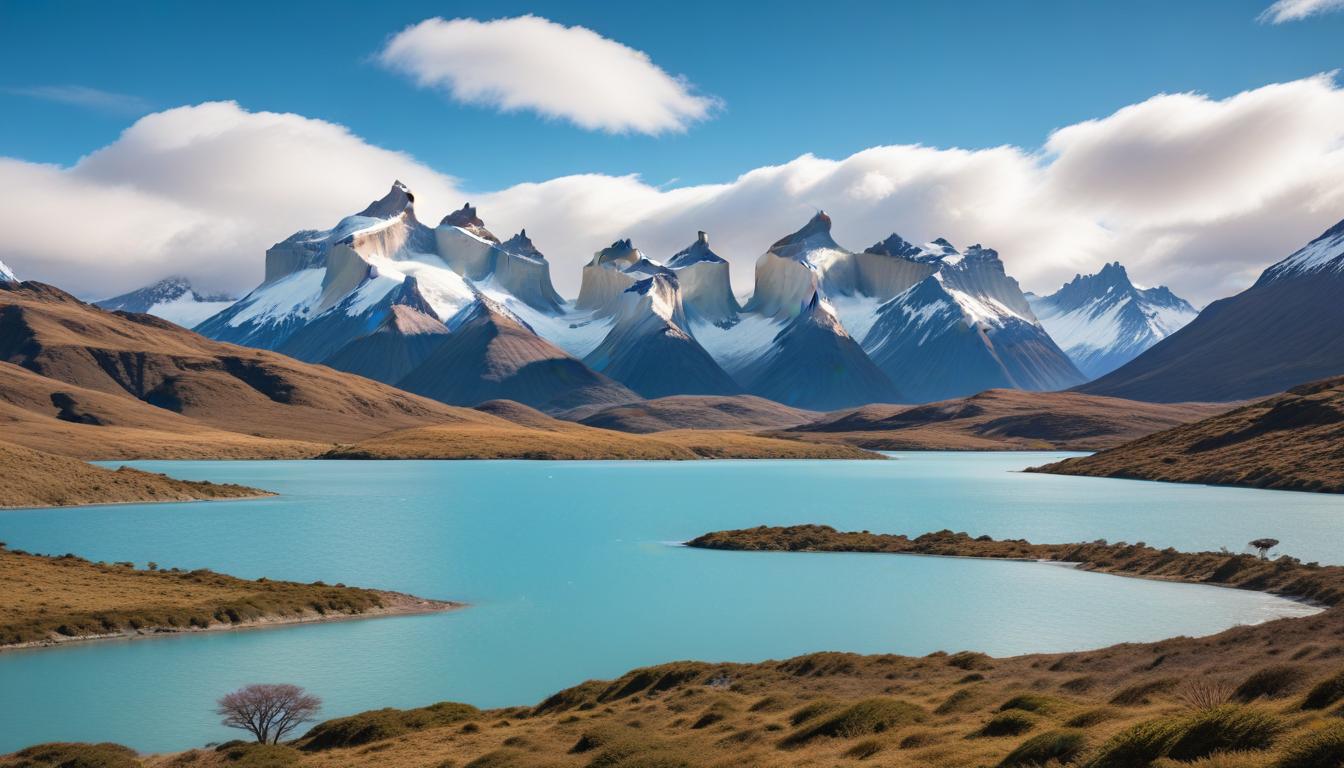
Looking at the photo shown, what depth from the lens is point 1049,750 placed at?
20812 millimetres

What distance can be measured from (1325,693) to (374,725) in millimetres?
25815

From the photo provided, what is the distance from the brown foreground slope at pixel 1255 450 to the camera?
136 m

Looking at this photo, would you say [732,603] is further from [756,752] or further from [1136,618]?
[756,752]

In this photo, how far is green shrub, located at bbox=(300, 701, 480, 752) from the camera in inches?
1299

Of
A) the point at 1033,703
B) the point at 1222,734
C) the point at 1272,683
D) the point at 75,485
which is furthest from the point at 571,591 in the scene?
the point at 75,485

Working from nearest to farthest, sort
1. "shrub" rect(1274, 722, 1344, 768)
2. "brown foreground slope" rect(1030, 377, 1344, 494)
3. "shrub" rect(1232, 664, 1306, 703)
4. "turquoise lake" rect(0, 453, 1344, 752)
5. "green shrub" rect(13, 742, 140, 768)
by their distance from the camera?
"shrub" rect(1274, 722, 1344, 768)
"shrub" rect(1232, 664, 1306, 703)
"green shrub" rect(13, 742, 140, 768)
"turquoise lake" rect(0, 453, 1344, 752)
"brown foreground slope" rect(1030, 377, 1344, 494)

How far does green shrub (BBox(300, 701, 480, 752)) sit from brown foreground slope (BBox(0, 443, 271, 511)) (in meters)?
97.7

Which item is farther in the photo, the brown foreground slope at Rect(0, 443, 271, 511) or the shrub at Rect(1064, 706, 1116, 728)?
the brown foreground slope at Rect(0, 443, 271, 511)

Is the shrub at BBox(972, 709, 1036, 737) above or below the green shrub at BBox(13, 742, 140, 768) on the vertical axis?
above

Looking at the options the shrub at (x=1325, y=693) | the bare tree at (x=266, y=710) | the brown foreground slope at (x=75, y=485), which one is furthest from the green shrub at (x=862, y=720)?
the brown foreground slope at (x=75, y=485)

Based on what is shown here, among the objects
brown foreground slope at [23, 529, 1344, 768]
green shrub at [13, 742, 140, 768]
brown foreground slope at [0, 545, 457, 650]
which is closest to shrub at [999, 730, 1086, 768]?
brown foreground slope at [23, 529, 1344, 768]

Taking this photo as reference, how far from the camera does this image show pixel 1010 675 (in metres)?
37.3

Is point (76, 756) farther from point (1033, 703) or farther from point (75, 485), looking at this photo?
point (75, 485)

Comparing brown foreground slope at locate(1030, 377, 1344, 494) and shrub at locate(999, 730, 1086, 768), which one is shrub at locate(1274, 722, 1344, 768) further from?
brown foreground slope at locate(1030, 377, 1344, 494)
